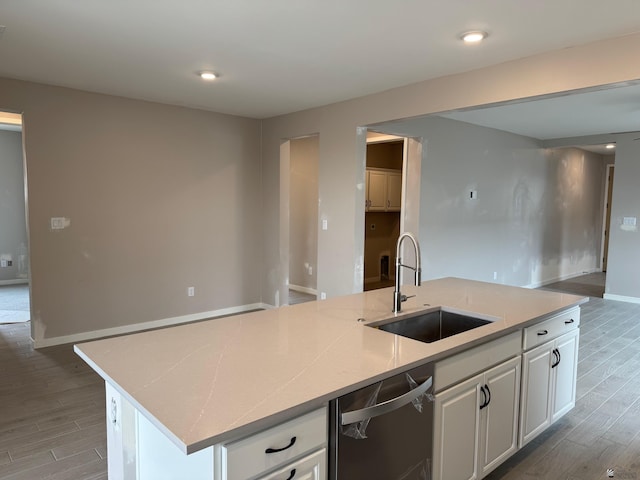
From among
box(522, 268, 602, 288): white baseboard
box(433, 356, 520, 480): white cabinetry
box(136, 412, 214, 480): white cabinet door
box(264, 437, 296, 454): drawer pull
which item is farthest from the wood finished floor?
box(522, 268, 602, 288): white baseboard

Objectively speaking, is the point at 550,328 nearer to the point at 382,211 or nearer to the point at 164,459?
the point at 164,459

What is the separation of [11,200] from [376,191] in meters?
6.09

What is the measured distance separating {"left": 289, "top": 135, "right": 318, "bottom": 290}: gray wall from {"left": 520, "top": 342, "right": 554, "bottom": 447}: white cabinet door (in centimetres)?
448

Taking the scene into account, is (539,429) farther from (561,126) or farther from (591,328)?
(561,126)

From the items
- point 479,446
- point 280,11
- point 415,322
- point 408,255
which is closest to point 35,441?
point 415,322

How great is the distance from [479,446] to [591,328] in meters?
3.84

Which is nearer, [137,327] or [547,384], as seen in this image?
[547,384]

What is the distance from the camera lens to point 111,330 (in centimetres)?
458

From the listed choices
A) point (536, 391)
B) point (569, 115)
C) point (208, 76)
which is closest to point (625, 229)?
point (569, 115)

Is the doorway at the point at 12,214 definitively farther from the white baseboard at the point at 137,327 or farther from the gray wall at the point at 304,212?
the gray wall at the point at 304,212

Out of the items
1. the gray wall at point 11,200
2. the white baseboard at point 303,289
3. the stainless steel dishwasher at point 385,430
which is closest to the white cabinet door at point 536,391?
the stainless steel dishwasher at point 385,430

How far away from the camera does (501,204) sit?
6559 mm

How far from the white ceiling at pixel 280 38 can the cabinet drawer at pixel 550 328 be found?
1739mm

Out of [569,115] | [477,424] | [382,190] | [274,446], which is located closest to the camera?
[274,446]
